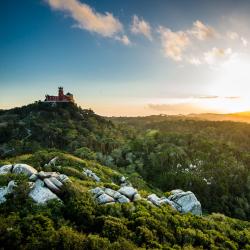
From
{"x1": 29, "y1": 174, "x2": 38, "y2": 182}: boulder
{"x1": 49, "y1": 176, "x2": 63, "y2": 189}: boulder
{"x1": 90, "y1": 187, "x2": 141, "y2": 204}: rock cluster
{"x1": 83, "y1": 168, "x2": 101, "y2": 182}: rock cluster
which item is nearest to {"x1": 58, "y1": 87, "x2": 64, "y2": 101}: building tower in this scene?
{"x1": 83, "y1": 168, "x2": 101, "y2": 182}: rock cluster

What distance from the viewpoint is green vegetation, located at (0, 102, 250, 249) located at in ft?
82.6

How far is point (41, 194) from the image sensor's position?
29.3 meters

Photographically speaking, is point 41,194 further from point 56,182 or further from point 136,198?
point 136,198

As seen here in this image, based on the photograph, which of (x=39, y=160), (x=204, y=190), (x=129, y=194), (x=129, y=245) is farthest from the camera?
(x=204, y=190)

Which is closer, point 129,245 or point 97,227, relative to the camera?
point 129,245

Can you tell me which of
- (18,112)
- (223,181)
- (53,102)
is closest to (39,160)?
(223,181)

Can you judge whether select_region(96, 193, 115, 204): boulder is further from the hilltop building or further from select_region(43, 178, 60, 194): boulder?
the hilltop building

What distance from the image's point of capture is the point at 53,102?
157250 millimetres

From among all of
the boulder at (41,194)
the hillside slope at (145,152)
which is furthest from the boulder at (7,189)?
the hillside slope at (145,152)

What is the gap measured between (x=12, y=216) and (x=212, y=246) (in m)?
16.5

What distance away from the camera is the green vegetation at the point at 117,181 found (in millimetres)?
25188

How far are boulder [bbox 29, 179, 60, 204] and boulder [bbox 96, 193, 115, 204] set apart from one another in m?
4.00

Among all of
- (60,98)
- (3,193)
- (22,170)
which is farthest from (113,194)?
(60,98)

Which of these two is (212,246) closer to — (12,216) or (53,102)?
(12,216)
